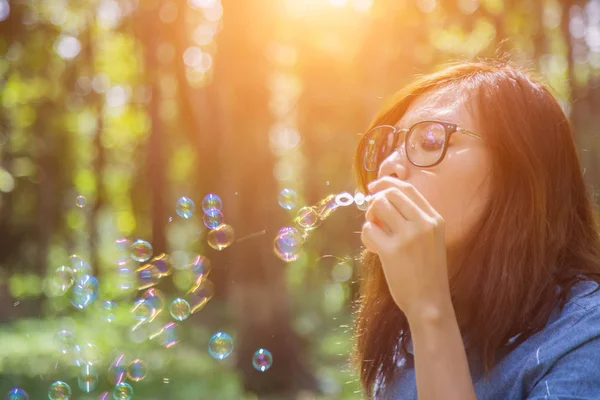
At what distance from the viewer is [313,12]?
1593 cm

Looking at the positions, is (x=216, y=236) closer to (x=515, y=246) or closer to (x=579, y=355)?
(x=515, y=246)

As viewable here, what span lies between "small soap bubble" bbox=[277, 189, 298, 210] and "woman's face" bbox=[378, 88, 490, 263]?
1591mm

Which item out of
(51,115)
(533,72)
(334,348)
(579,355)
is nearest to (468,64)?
(533,72)

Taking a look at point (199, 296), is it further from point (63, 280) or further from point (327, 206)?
point (327, 206)

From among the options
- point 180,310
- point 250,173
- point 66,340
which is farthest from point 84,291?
point 250,173

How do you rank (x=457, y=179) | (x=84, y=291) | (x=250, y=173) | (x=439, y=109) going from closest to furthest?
(x=457, y=179) < (x=439, y=109) < (x=84, y=291) < (x=250, y=173)

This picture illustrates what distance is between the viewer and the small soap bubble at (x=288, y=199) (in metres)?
3.39

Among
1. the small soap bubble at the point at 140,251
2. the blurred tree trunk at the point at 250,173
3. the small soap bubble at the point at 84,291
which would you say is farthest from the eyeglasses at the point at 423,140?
the blurred tree trunk at the point at 250,173

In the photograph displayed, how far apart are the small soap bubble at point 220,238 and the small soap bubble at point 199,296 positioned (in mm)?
258

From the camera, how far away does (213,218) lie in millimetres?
3549

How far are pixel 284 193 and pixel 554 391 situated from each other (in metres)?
2.26

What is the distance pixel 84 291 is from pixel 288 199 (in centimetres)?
128

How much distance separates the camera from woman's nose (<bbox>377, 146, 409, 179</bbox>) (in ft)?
5.94

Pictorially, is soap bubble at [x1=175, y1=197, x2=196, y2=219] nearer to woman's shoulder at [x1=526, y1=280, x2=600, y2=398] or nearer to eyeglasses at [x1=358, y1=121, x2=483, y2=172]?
eyeglasses at [x1=358, y1=121, x2=483, y2=172]
